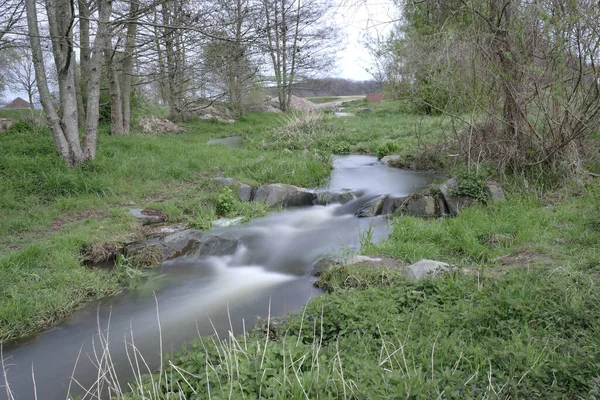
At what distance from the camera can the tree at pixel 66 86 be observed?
9.02 metres

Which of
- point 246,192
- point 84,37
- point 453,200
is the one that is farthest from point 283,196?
point 84,37

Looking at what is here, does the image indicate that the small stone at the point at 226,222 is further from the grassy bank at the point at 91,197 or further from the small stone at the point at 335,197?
the small stone at the point at 335,197

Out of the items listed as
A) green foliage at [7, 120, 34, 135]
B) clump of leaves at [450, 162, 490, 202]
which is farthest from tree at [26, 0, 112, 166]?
clump of leaves at [450, 162, 490, 202]

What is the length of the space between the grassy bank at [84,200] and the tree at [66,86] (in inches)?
15.8

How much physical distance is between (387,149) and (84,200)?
877 cm

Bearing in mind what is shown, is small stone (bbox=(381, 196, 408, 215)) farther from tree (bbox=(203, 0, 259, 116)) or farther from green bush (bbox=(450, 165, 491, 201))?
tree (bbox=(203, 0, 259, 116))

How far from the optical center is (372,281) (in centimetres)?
534

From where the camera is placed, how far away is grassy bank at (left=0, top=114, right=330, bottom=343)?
552cm

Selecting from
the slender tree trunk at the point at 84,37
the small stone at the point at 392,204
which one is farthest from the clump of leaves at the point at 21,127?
the small stone at the point at 392,204

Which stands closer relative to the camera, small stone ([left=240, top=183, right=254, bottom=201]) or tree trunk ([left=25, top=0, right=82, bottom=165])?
tree trunk ([left=25, top=0, right=82, bottom=165])

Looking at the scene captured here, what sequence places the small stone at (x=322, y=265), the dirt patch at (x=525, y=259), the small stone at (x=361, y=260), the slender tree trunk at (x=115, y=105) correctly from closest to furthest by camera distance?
the dirt patch at (x=525, y=259) → the small stone at (x=361, y=260) → the small stone at (x=322, y=265) → the slender tree trunk at (x=115, y=105)

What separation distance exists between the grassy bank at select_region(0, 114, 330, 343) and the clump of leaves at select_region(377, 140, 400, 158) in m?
2.28

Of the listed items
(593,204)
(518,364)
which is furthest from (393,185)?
(518,364)

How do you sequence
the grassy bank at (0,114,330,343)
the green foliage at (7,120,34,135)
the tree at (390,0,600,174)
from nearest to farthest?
the grassy bank at (0,114,330,343), the tree at (390,0,600,174), the green foliage at (7,120,34,135)
